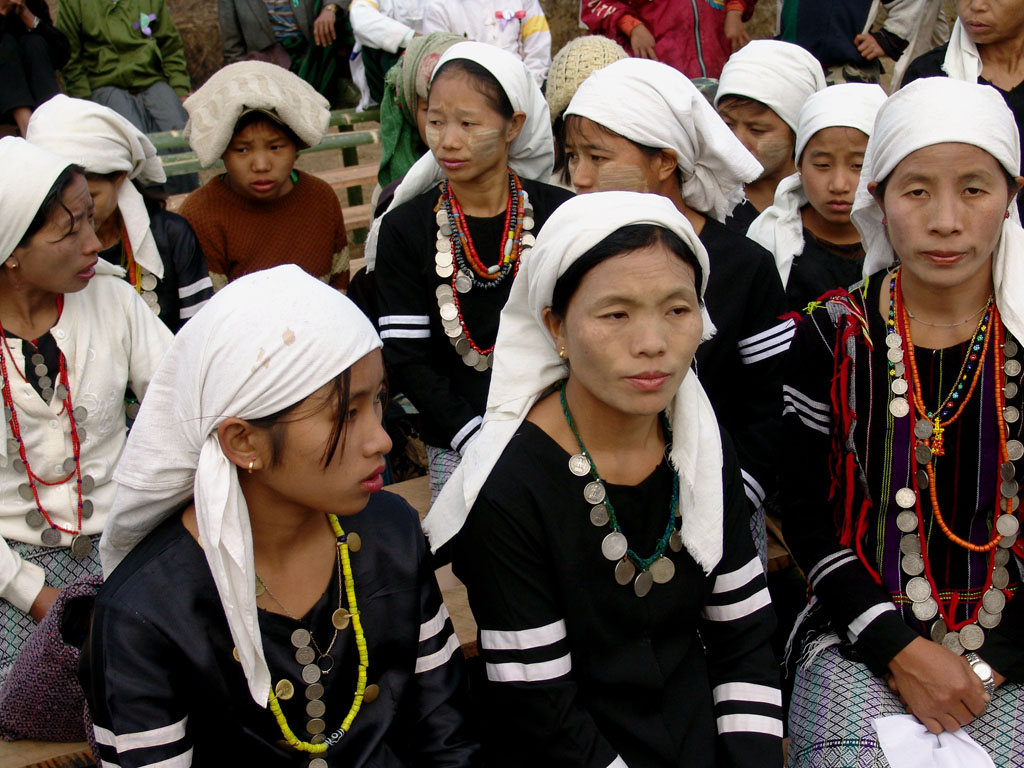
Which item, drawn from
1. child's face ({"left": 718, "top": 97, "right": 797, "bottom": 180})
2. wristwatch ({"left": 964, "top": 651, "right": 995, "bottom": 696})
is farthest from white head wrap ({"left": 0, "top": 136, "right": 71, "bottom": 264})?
child's face ({"left": 718, "top": 97, "right": 797, "bottom": 180})

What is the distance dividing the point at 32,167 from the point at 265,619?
1.48 m

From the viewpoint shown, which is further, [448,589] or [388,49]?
[388,49]

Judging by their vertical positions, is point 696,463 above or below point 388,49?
below

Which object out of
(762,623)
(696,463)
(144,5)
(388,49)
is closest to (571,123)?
(696,463)

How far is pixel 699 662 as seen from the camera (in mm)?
2164

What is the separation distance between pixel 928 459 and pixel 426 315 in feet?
5.48

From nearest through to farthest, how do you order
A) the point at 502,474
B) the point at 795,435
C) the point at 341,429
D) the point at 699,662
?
the point at 341,429
the point at 502,474
the point at 699,662
the point at 795,435

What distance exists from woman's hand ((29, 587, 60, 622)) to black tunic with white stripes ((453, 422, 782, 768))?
1175mm

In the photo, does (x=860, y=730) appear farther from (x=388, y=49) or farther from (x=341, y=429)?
(x=388, y=49)

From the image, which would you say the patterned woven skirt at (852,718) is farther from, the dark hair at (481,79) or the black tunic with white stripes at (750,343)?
the dark hair at (481,79)

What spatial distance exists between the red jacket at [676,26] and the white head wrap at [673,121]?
324 cm

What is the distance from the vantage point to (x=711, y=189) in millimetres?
→ 3137

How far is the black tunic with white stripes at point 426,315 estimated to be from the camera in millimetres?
3238

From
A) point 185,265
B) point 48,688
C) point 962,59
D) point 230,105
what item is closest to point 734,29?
point 962,59
